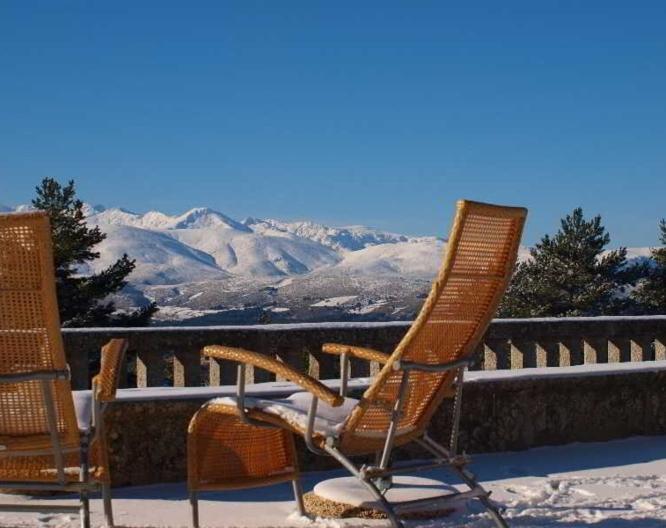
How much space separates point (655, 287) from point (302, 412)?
34869 mm

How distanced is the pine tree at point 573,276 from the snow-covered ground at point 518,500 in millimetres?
33914

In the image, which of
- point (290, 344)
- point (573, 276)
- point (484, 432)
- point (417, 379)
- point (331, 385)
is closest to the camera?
point (417, 379)

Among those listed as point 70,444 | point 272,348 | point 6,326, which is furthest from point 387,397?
point 272,348

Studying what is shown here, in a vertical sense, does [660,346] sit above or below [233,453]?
below

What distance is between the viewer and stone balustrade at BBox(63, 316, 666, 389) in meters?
7.17

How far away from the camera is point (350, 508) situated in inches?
163

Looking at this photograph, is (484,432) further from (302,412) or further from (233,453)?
(302,412)

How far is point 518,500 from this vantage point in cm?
451

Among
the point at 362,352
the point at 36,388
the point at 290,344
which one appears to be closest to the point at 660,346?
the point at 290,344

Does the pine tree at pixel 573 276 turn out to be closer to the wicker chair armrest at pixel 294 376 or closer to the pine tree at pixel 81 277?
the pine tree at pixel 81 277

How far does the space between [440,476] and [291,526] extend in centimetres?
133

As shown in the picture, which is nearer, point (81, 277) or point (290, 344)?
point (290, 344)

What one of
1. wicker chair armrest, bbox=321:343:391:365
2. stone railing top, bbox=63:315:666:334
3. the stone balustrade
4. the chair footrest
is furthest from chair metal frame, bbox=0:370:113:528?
the stone balustrade

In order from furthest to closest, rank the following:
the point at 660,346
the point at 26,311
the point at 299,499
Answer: the point at 660,346 → the point at 299,499 → the point at 26,311
